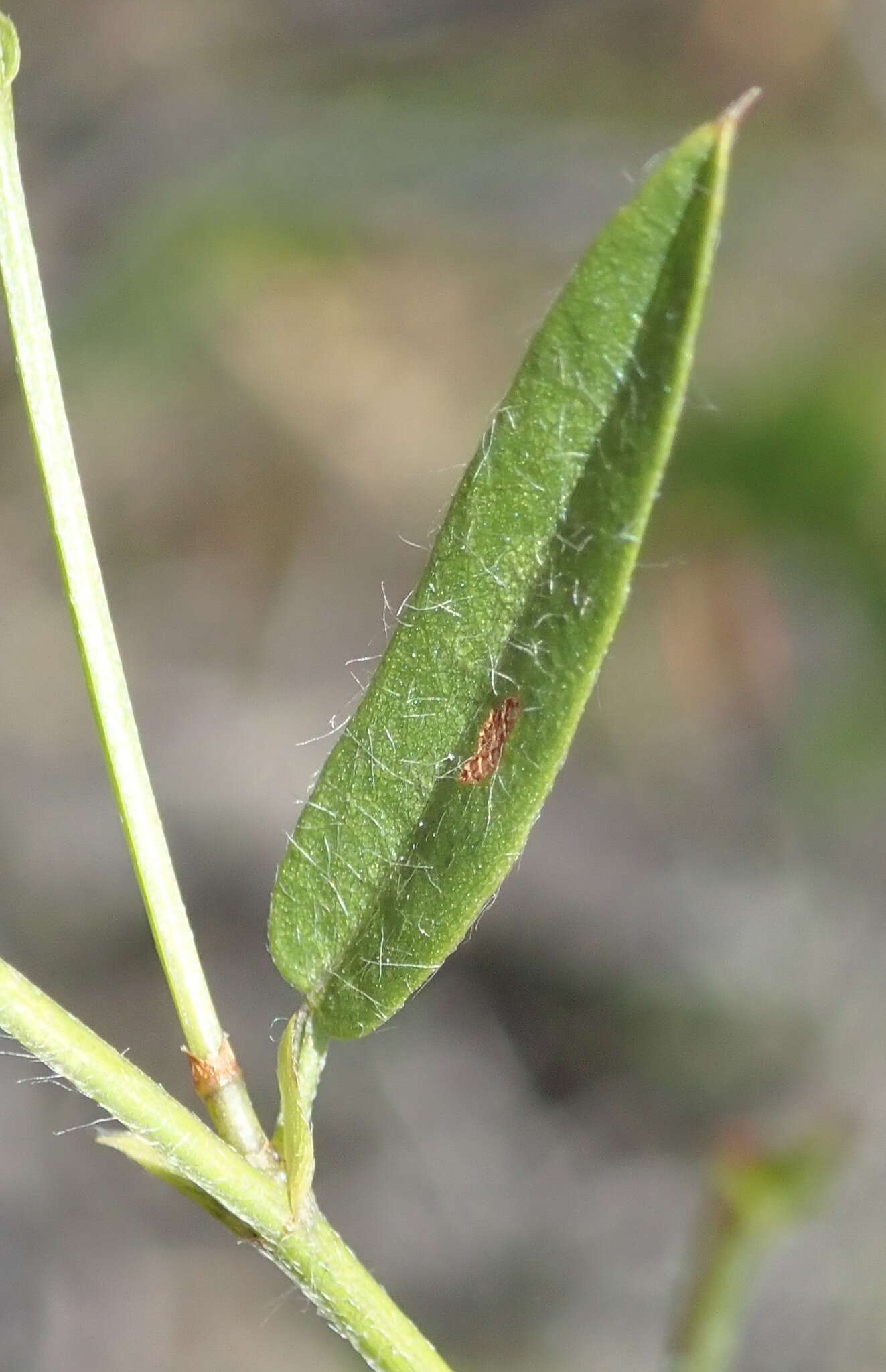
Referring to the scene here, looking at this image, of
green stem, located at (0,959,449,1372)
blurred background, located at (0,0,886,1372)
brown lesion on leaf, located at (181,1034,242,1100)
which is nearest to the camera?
green stem, located at (0,959,449,1372)

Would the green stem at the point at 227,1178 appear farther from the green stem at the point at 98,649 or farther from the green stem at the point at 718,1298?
the green stem at the point at 718,1298

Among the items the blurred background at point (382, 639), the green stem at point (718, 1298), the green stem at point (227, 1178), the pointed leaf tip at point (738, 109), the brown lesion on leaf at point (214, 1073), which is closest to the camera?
the pointed leaf tip at point (738, 109)

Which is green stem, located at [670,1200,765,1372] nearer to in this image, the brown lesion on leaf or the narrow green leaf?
the narrow green leaf

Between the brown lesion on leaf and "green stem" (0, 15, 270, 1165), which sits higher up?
"green stem" (0, 15, 270, 1165)

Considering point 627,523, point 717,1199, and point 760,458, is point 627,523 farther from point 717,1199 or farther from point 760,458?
point 760,458

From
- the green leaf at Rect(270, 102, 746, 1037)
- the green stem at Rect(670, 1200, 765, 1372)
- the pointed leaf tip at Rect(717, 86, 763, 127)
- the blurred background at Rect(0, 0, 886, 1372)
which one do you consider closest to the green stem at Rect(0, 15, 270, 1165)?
the green leaf at Rect(270, 102, 746, 1037)

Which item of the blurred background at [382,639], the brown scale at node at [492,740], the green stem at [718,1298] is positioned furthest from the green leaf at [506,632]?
the blurred background at [382,639]

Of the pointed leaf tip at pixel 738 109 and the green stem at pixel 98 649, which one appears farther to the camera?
the green stem at pixel 98 649
